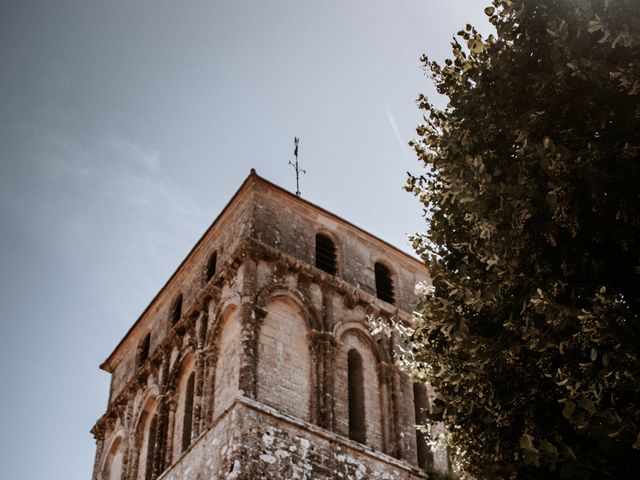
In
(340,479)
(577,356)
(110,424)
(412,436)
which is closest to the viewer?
(577,356)

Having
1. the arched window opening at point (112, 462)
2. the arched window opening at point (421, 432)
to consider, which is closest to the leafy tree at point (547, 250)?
the arched window opening at point (421, 432)

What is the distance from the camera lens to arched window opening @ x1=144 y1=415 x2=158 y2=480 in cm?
1902

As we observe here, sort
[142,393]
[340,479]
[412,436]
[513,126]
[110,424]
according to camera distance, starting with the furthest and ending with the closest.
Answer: [110,424]
[142,393]
[412,436]
[340,479]
[513,126]

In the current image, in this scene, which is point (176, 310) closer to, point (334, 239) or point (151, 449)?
point (151, 449)

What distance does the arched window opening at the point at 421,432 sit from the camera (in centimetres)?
1847

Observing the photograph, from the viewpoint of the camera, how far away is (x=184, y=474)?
55.3 ft

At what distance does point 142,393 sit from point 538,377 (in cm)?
1524

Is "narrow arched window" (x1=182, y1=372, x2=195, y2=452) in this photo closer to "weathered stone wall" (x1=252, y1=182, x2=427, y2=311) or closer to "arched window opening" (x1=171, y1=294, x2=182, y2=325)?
"arched window opening" (x1=171, y1=294, x2=182, y2=325)

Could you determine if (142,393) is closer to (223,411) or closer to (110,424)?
(110,424)

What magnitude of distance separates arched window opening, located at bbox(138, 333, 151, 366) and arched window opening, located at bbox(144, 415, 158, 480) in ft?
8.71

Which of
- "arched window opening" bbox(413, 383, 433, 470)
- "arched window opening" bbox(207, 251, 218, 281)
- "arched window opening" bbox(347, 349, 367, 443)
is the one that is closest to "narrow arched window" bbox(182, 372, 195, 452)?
"arched window opening" bbox(207, 251, 218, 281)

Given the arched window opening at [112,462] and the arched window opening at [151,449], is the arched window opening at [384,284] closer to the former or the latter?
the arched window opening at [151,449]

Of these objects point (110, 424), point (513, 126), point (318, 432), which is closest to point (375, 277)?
point (318, 432)

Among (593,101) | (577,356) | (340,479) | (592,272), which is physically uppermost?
(340,479)
